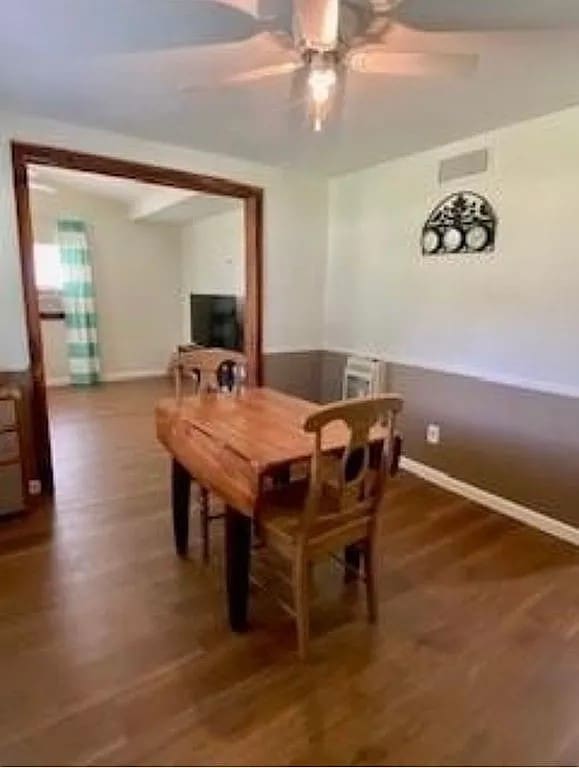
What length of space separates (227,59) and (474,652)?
2.66 m

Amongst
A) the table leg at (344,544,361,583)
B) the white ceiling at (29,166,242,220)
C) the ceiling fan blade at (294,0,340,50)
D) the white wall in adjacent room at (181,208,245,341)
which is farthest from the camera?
the white wall in adjacent room at (181,208,245,341)

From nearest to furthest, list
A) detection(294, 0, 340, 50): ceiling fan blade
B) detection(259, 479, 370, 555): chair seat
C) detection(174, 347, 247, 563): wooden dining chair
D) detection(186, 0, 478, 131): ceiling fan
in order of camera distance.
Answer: detection(294, 0, 340, 50): ceiling fan blade → detection(186, 0, 478, 131): ceiling fan → detection(259, 479, 370, 555): chair seat → detection(174, 347, 247, 563): wooden dining chair

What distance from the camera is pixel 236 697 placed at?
1724mm

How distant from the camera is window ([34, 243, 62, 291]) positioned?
6.80 meters

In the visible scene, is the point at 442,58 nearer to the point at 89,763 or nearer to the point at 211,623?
the point at 211,623

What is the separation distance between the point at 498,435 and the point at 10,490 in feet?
9.89

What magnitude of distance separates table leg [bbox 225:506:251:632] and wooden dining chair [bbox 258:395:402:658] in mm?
84

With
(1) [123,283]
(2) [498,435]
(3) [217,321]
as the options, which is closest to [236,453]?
(2) [498,435]

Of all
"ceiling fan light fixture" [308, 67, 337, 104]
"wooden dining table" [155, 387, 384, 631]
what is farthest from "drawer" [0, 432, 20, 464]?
"ceiling fan light fixture" [308, 67, 337, 104]

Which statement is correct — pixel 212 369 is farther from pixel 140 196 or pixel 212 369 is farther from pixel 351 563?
pixel 140 196

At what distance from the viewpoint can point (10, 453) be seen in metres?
2.97

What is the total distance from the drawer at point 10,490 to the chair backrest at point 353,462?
6.53 feet

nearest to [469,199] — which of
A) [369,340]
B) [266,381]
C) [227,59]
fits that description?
[369,340]

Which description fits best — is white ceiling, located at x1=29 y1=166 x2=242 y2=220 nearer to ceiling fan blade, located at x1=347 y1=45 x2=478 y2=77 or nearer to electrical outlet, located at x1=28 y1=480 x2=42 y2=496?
electrical outlet, located at x1=28 y1=480 x2=42 y2=496
